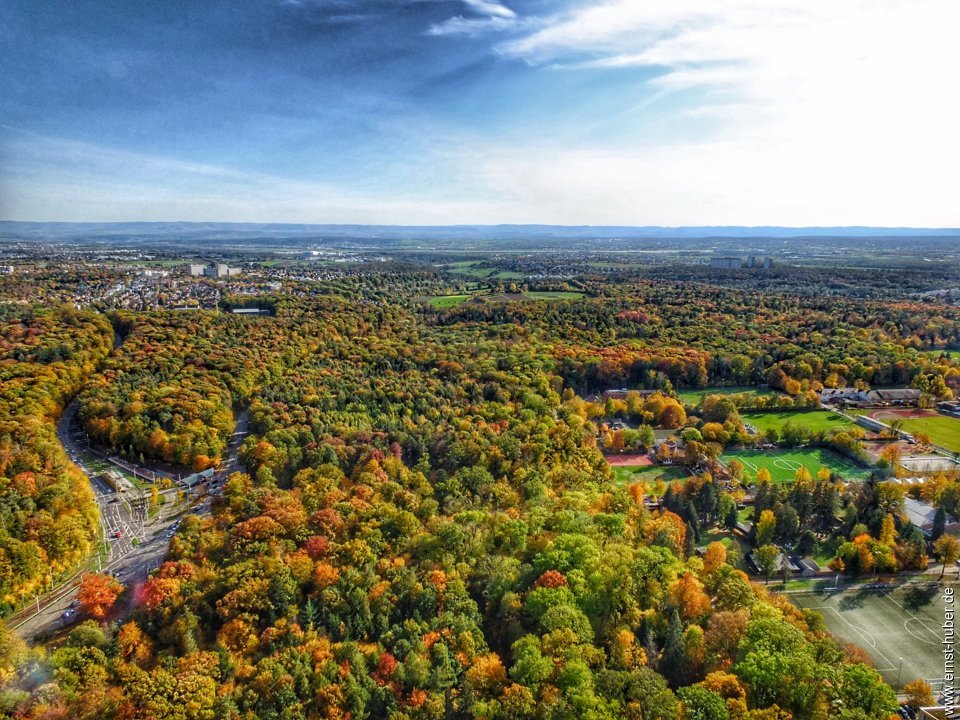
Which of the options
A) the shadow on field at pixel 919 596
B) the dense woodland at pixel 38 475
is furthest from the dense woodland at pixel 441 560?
the shadow on field at pixel 919 596

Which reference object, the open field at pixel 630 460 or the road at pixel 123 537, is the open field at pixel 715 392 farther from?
the road at pixel 123 537

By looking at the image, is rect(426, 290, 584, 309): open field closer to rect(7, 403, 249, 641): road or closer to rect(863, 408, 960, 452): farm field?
rect(863, 408, 960, 452): farm field

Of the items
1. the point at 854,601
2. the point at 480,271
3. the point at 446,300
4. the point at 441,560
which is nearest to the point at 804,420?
the point at 854,601

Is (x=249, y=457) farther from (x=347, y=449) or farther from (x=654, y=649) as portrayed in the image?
(x=654, y=649)

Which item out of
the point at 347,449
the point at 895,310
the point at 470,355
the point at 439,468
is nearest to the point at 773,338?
the point at 895,310

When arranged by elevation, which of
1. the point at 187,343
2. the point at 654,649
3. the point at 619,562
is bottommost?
the point at 654,649

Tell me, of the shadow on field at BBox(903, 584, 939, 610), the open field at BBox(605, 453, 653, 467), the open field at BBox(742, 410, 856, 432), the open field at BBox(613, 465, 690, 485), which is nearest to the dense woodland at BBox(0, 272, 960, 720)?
the open field at BBox(613, 465, 690, 485)
